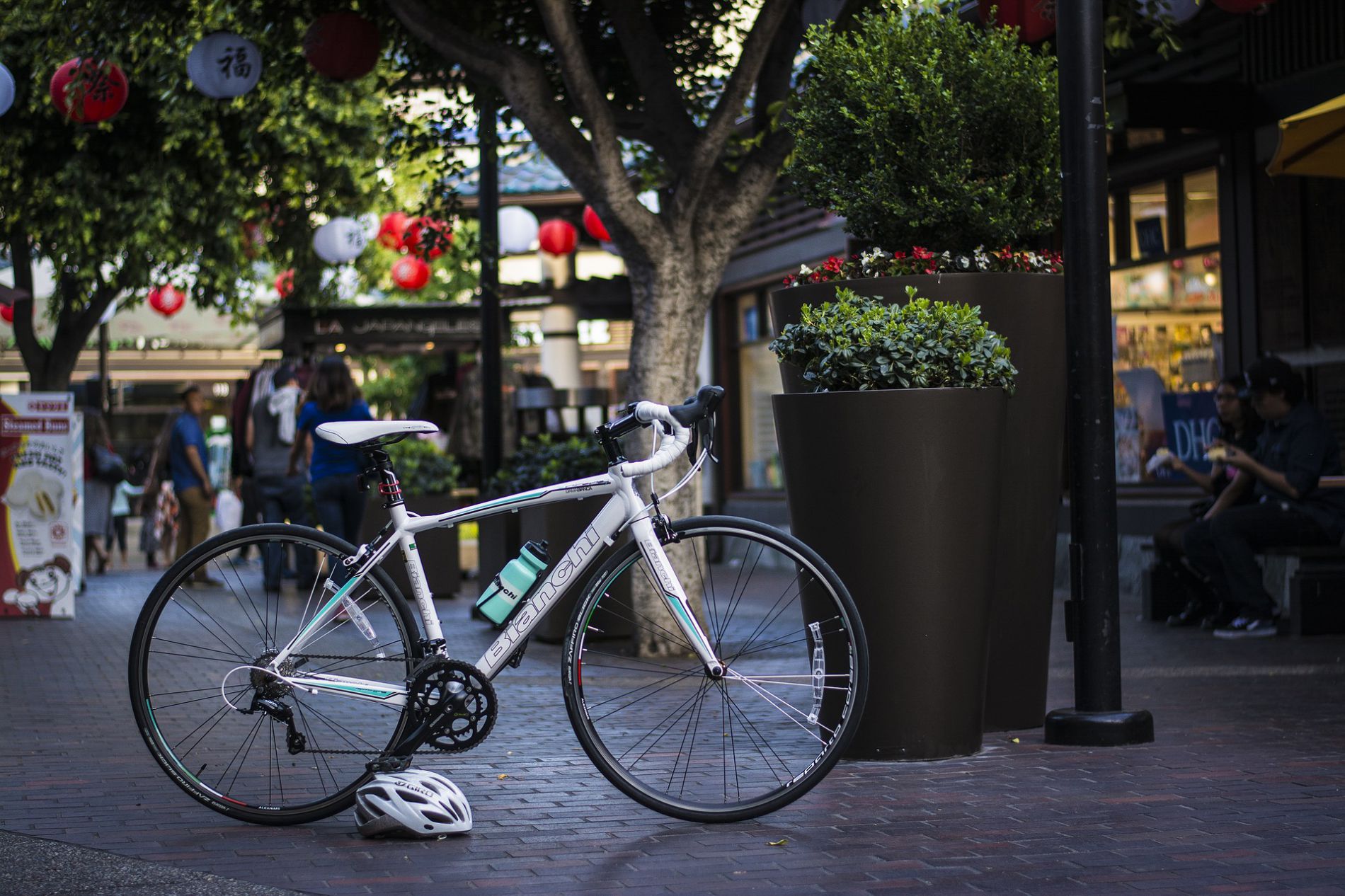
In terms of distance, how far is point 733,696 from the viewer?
532 centimetres

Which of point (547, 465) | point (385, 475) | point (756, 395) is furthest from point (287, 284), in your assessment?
point (385, 475)

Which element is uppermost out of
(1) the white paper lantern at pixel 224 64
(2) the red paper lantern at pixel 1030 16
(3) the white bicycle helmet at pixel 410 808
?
(1) the white paper lantern at pixel 224 64

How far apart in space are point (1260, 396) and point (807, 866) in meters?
6.11

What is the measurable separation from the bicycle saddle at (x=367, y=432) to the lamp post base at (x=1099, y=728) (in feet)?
8.38

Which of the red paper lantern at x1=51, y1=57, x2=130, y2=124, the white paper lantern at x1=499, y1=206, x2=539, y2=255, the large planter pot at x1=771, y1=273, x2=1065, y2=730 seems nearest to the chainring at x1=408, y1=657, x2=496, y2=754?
the large planter pot at x1=771, y1=273, x2=1065, y2=730

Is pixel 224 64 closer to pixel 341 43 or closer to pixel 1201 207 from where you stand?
pixel 341 43

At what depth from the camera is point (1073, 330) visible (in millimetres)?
5859

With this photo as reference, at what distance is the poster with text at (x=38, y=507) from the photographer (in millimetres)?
11969

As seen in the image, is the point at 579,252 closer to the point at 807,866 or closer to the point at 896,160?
→ the point at 896,160

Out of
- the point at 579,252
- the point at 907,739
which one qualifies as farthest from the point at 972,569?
the point at 579,252

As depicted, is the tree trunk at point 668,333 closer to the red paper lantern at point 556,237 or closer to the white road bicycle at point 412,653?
the white road bicycle at point 412,653

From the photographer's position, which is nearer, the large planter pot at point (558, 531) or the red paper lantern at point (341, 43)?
the large planter pot at point (558, 531)

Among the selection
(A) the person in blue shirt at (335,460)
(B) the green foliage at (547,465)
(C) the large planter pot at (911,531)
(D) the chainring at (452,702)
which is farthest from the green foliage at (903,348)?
(A) the person in blue shirt at (335,460)

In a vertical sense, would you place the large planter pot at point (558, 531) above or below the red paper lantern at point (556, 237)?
below
